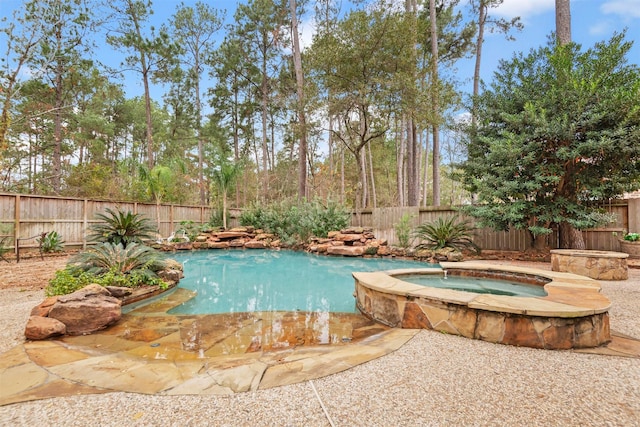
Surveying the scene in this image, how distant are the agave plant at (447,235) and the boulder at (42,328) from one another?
7480 mm

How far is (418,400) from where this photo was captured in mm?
1470

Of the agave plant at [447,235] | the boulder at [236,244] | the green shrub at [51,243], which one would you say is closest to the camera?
the green shrub at [51,243]

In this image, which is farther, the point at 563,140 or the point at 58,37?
the point at 58,37

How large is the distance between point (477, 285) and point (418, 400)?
2.93 meters

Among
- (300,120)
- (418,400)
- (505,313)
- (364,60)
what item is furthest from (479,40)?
(418,400)

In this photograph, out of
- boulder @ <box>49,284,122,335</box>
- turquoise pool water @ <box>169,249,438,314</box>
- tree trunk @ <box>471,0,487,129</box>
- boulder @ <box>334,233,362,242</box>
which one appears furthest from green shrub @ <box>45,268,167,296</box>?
tree trunk @ <box>471,0,487,129</box>

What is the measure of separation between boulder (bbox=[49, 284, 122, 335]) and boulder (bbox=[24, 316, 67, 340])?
0.10m

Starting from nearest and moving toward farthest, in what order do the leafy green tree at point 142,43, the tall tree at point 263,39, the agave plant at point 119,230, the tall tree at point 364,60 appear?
1. the agave plant at point 119,230
2. the tall tree at point 364,60
3. the leafy green tree at point 142,43
4. the tall tree at point 263,39

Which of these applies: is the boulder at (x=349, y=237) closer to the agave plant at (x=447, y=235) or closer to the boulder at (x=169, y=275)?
the agave plant at (x=447, y=235)

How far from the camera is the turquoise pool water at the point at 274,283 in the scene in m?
3.80

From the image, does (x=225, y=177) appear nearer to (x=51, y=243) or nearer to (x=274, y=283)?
(x=51, y=243)

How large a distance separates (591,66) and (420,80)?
185 inches

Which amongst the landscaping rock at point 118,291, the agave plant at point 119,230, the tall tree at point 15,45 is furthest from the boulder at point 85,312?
the tall tree at point 15,45

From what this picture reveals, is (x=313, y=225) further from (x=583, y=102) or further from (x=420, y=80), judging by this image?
(x=583, y=102)
